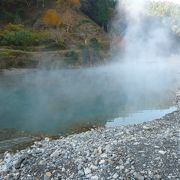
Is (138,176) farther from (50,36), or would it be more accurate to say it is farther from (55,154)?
(50,36)

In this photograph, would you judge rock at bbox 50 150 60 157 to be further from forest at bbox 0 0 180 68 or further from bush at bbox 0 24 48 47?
bush at bbox 0 24 48 47

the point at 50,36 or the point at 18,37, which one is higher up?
the point at 18,37

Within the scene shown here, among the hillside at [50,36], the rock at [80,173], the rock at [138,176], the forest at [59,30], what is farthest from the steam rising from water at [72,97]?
the rock at [138,176]

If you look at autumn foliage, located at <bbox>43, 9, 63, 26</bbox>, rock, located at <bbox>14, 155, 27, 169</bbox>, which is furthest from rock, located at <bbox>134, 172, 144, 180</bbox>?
autumn foliage, located at <bbox>43, 9, 63, 26</bbox>

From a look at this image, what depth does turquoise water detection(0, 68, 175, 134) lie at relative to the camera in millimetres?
32781

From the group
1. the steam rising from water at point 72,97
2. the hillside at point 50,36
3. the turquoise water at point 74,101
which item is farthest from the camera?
the hillside at point 50,36

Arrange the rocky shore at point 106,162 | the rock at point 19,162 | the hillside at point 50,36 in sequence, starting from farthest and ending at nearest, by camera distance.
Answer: the hillside at point 50,36 → the rock at point 19,162 → the rocky shore at point 106,162

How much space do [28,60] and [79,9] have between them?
126 ft

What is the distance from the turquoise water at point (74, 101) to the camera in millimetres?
32781

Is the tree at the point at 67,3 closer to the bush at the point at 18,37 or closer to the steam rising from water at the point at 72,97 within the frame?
the bush at the point at 18,37

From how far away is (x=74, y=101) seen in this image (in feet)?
137

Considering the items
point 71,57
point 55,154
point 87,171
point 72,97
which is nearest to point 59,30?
point 71,57

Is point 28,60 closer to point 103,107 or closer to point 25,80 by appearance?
point 25,80

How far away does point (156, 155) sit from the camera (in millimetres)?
15789
